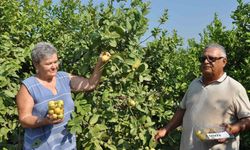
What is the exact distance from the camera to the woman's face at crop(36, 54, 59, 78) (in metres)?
2.82

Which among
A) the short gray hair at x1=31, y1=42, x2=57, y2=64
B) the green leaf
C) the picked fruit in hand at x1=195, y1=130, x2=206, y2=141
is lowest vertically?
the picked fruit in hand at x1=195, y1=130, x2=206, y2=141

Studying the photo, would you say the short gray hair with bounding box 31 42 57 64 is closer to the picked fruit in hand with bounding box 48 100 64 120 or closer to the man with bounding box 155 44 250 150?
the picked fruit in hand with bounding box 48 100 64 120

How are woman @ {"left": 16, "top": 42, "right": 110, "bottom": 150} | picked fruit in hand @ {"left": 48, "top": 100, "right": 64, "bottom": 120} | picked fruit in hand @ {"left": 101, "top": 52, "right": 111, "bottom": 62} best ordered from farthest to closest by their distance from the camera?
picked fruit in hand @ {"left": 101, "top": 52, "right": 111, "bottom": 62} < woman @ {"left": 16, "top": 42, "right": 110, "bottom": 150} < picked fruit in hand @ {"left": 48, "top": 100, "right": 64, "bottom": 120}

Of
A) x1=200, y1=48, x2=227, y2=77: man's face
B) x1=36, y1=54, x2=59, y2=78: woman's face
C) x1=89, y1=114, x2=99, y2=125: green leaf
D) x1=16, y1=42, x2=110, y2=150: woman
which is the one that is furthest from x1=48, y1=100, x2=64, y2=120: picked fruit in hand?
x1=200, y1=48, x2=227, y2=77: man's face

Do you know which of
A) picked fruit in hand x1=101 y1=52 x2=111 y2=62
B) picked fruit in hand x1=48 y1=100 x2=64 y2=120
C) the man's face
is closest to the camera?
picked fruit in hand x1=48 y1=100 x2=64 y2=120

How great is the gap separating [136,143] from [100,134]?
52cm

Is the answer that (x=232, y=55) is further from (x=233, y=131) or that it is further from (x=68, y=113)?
(x=68, y=113)

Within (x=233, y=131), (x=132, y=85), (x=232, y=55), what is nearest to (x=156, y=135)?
(x=132, y=85)

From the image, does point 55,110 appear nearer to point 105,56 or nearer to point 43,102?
point 43,102

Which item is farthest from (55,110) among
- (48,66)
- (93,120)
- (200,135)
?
(200,135)

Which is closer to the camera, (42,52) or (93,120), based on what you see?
(42,52)

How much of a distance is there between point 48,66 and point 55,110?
0.32 metres

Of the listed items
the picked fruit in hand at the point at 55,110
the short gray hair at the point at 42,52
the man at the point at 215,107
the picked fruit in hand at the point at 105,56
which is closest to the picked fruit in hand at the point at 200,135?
the man at the point at 215,107

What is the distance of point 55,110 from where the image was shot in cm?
265
